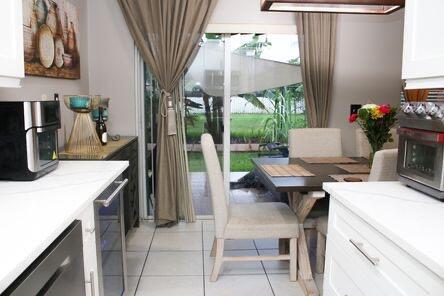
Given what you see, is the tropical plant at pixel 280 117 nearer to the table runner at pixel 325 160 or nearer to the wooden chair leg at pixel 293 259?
the table runner at pixel 325 160

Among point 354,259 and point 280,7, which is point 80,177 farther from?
point 280,7

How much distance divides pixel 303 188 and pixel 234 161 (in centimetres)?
183

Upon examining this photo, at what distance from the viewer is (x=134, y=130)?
11.9 feet

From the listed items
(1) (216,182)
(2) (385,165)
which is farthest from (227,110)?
(2) (385,165)

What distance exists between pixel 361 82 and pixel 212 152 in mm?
2183

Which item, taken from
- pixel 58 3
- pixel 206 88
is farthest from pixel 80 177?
pixel 206 88

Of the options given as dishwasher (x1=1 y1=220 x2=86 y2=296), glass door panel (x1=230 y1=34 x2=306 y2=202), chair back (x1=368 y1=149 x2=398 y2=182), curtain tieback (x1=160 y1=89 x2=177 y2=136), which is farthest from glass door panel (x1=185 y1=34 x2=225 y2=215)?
dishwasher (x1=1 y1=220 x2=86 y2=296)

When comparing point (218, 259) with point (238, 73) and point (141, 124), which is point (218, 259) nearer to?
point (141, 124)

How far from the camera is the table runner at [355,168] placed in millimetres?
2520

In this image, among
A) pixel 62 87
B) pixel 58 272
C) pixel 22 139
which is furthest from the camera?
pixel 62 87

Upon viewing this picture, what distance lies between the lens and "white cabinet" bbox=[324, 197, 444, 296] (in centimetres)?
98

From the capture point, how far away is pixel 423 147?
1462mm

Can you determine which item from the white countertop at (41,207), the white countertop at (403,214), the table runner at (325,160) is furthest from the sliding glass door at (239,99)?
the white countertop at (403,214)

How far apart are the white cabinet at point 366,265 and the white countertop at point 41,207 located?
1016mm
